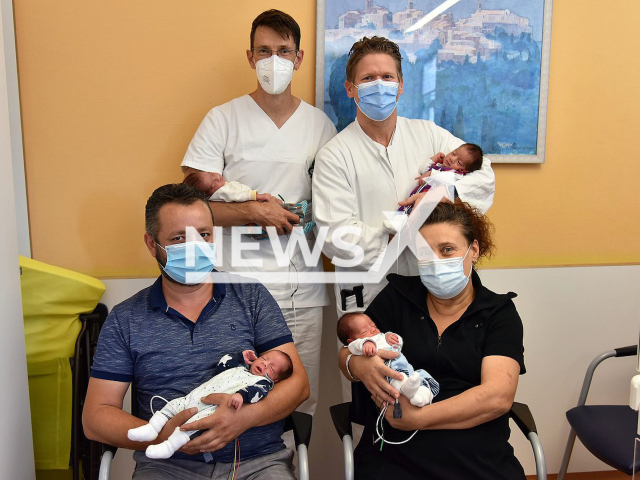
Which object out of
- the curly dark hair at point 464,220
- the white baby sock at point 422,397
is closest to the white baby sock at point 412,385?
the white baby sock at point 422,397

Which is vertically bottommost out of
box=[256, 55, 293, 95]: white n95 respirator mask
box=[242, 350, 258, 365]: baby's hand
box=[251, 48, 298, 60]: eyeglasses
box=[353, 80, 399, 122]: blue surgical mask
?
box=[242, 350, 258, 365]: baby's hand

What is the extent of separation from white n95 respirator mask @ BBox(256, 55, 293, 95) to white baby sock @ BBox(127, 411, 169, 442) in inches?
48.6

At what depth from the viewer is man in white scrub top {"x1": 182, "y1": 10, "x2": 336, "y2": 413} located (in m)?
2.14

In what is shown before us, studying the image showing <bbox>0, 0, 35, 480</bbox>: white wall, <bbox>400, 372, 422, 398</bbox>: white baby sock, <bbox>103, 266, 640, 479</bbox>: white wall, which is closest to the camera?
<bbox>400, 372, 422, 398</bbox>: white baby sock

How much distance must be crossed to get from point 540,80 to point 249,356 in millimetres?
1831

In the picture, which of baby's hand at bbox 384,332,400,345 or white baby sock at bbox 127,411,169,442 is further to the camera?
baby's hand at bbox 384,332,400,345

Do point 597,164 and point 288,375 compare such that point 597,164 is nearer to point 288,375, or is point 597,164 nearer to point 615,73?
point 615,73

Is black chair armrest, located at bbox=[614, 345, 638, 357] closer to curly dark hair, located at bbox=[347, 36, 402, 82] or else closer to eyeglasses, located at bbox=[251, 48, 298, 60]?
curly dark hair, located at bbox=[347, 36, 402, 82]

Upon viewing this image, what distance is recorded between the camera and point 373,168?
7.13 ft

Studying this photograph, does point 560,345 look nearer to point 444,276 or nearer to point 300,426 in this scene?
point 444,276

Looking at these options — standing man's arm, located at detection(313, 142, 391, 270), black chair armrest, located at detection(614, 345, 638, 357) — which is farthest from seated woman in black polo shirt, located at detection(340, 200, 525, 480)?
black chair armrest, located at detection(614, 345, 638, 357)

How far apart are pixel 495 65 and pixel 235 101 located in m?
1.17

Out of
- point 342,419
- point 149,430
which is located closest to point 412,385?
point 342,419

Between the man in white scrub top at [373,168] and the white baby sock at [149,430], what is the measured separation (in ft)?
2.80
